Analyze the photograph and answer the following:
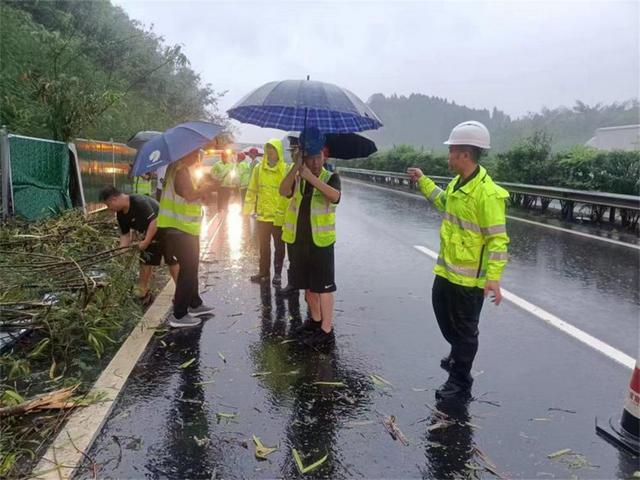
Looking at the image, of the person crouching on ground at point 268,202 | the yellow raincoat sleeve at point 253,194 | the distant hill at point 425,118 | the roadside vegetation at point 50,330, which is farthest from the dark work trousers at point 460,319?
the distant hill at point 425,118

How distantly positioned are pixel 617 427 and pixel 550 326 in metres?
2.09

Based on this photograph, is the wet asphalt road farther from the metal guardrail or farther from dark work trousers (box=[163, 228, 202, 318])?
the metal guardrail

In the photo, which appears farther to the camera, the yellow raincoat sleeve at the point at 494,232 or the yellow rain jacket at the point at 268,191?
the yellow rain jacket at the point at 268,191

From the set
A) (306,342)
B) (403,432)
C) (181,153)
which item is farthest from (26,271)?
(403,432)

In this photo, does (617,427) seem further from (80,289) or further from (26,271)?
(26,271)

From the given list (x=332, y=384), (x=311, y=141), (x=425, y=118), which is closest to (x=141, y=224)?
(x=311, y=141)

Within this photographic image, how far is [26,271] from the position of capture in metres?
4.88

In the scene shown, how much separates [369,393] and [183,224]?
2338 mm

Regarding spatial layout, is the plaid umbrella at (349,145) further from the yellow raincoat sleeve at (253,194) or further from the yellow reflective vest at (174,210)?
the yellow raincoat sleeve at (253,194)

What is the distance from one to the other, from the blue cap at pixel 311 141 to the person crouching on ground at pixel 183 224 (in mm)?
1083

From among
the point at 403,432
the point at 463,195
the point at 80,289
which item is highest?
the point at 463,195

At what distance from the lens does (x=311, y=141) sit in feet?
14.6

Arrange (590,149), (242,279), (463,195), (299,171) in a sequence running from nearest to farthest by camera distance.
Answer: (463,195), (299,171), (242,279), (590,149)

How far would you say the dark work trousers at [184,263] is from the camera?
16.6 feet
